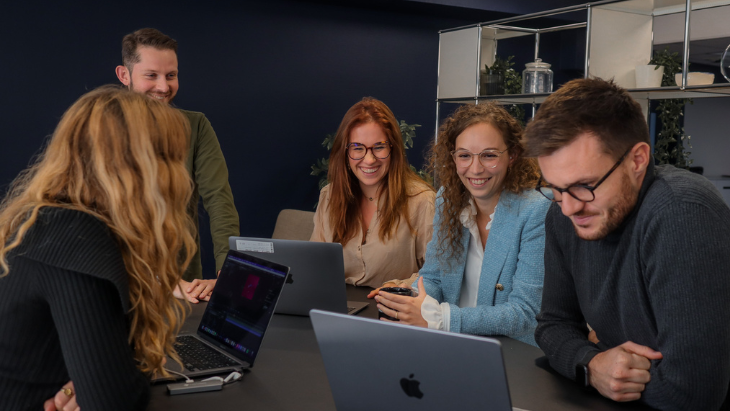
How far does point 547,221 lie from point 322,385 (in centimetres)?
71

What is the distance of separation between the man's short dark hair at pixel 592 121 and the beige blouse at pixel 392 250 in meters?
1.19

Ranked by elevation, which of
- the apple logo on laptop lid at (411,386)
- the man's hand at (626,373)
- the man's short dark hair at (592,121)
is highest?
the man's short dark hair at (592,121)

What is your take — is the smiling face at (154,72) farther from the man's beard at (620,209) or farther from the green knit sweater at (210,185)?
the man's beard at (620,209)

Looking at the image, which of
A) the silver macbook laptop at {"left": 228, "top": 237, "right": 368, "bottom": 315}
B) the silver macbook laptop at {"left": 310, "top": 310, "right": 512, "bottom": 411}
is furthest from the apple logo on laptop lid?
the silver macbook laptop at {"left": 228, "top": 237, "right": 368, "bottom": 315}

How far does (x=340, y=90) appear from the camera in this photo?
17.2 ft

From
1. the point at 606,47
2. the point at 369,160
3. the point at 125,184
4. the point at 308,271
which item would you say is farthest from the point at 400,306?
the point at 606,47

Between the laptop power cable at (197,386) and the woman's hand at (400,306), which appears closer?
the laptop power cable at (197,386)

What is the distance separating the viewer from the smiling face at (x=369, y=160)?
254cm

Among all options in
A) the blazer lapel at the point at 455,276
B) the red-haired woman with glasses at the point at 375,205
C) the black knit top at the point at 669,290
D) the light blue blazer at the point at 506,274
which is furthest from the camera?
the red-haired woman with glasses at the point at 375,205

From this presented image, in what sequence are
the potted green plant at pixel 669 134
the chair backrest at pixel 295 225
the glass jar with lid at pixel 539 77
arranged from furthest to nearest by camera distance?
the glass jar with lid at pixel 539 77 → the potted green plant at pixel 669 134 → the chair backrest at pixel 295 225

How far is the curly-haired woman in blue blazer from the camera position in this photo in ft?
6.04

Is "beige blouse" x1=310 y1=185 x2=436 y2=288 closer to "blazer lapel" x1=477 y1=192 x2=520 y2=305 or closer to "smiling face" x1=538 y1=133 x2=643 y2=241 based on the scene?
"blazer lapel" x1=477 y1=192 x2=520 y2=305

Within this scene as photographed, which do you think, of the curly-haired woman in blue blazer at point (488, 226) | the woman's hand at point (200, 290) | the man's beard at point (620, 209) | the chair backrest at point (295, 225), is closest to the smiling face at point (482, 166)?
the curly-haired woman in blue blazer at point (488, 226)

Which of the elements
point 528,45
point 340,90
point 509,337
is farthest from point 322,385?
point 528,45
